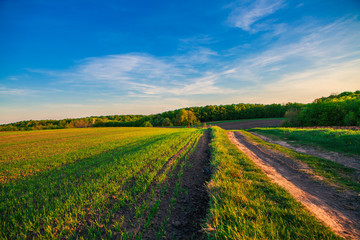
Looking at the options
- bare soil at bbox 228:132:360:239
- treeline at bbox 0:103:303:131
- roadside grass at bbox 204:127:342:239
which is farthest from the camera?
treeline at bbox 0:103:303:131

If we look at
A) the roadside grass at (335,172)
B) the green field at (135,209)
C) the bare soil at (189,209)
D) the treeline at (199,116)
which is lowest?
the roadside grass at (335,172)

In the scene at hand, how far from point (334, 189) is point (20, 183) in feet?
46.0

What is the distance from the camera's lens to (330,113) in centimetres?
2808

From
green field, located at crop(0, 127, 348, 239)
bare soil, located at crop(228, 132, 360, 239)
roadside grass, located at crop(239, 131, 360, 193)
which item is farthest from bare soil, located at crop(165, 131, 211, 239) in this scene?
roadside grass, located at crop(239, 131, 360, 193)

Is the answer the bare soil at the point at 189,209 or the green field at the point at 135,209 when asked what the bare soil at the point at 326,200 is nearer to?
the green field at the point at 135,209

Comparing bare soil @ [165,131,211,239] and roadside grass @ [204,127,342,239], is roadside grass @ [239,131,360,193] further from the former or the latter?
bare soil @ [165,131,211,239]

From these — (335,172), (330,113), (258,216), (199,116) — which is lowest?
(335,172)

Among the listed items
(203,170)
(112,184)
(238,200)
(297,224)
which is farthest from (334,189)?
(112,184)

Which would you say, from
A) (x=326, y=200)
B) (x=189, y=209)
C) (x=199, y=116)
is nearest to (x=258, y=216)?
(x=189, y=209)

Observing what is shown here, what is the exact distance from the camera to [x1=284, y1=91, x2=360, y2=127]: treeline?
2394cm

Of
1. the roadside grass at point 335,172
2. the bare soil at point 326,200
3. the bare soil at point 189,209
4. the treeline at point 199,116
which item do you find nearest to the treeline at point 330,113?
the roadside grass at point 335,172

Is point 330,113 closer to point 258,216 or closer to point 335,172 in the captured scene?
point 335,172

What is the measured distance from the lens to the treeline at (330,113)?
23938 millimetres

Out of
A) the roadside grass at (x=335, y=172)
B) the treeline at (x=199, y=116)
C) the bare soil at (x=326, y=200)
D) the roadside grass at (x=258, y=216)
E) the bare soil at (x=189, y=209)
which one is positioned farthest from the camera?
the treeline at (x=199, y=116)
